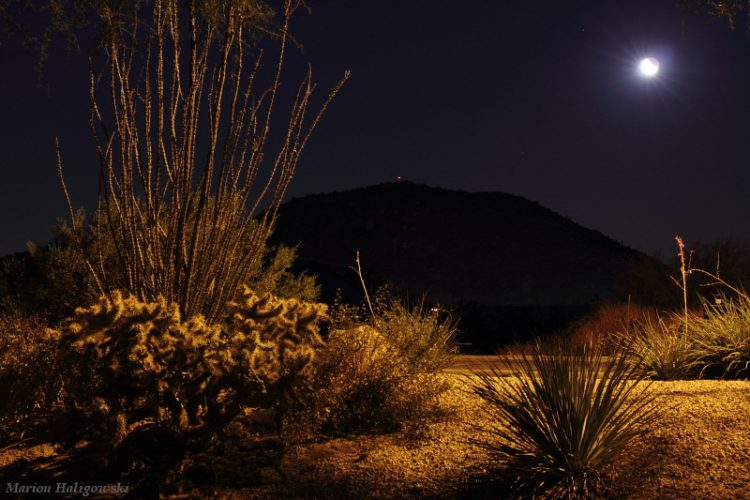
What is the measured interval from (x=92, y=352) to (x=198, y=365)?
74 cm

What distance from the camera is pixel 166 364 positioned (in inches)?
215

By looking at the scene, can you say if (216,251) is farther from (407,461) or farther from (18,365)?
(407,461)

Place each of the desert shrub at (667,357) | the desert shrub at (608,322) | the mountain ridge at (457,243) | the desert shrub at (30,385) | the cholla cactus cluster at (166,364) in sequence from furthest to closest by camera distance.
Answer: the mountain ridge at (457,243) < the desert shrub at (608,322) < the desert shrub at (667,357) < the desert shrub at (30,385) < the cholla cactus cluster at (166,364)

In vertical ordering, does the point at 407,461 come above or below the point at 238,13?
below

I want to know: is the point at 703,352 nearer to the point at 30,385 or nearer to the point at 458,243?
the point at 30,385

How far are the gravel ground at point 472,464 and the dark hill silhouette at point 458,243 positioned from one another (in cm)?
4391

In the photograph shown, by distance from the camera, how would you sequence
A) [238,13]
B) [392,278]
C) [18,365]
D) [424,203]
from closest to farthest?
[18,365] < [238,13] < [392,278] < [424,203]

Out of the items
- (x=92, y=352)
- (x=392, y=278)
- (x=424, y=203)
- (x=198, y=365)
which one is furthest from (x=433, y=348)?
(x=424, y=203)

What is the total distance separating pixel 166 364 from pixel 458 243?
61761 millimetres

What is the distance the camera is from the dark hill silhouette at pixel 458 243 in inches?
2244

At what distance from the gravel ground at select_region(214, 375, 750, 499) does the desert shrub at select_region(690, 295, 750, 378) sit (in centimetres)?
291

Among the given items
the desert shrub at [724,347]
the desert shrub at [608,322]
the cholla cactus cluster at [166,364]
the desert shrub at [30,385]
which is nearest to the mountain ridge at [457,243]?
the desert shrub at [608,322]

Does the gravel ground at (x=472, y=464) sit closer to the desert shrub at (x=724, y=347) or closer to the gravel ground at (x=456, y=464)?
the gravel ground at (x=456, y=464)

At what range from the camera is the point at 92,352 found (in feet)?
17.7
